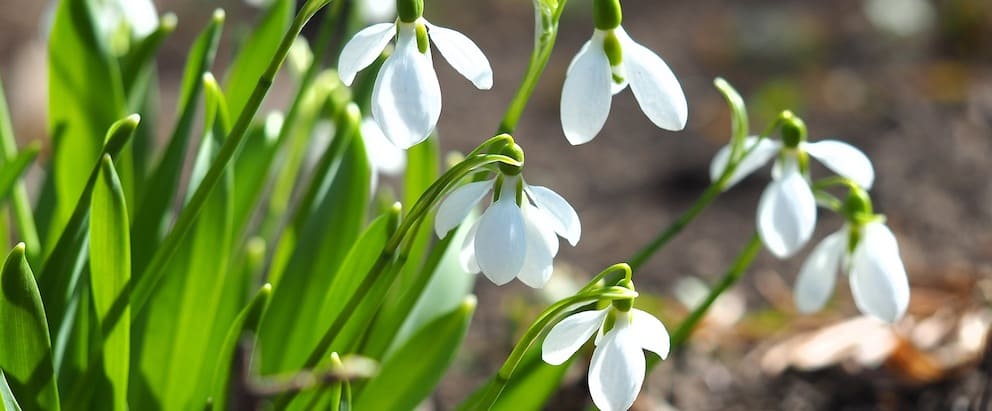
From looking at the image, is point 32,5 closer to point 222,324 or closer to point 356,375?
point 222,324

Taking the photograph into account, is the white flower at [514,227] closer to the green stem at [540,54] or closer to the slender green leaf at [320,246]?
the green stem at [540,54]

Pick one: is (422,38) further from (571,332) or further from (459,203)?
(571,332)

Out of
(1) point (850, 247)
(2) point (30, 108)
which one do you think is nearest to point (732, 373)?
(1) point (850, 247)

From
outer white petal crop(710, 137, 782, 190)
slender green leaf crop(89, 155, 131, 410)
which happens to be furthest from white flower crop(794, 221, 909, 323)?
slender green leaf crop(89, 155, 131, 410)

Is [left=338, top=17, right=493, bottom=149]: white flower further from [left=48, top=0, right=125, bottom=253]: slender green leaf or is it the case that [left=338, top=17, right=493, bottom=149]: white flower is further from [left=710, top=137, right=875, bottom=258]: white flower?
[left=48, top=0, right=125, bottom=253]: slender green leaf

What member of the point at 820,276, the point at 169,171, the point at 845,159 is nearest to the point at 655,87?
the point at 845,159

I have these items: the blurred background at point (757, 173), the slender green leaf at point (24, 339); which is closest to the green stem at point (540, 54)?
the slender green leaf at point (24, 339)
